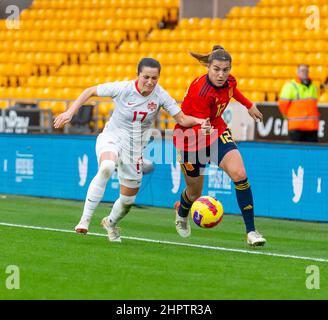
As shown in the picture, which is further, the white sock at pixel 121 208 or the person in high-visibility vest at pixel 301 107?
the person in high-visibility vest at pixel 301 107

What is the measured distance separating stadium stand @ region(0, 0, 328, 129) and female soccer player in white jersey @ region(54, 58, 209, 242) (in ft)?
35.4

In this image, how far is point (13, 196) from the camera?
1752cm

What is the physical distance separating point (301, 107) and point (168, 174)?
389cm

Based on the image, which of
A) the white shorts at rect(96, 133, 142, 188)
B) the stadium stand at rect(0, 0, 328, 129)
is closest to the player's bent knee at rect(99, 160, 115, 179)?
the white shorts at rect(96, 133, 142, 188)

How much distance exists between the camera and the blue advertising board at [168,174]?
14375 millimetres

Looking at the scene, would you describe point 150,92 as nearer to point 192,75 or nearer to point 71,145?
point 71,145

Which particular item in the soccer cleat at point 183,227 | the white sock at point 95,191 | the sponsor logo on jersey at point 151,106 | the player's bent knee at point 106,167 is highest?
the sponsor logo on jersey at point 151,106

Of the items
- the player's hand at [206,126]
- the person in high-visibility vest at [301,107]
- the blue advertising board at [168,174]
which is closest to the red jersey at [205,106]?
the player's hand at [206,126]

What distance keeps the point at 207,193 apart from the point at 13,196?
373 centimetres

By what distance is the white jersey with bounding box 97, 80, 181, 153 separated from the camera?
11.0 meters

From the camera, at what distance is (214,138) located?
1141cm

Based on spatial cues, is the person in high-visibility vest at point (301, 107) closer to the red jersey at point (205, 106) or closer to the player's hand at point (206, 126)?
the red jersey at point (205, 106)

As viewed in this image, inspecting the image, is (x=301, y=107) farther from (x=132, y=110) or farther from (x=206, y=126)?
(x=206, y=126)

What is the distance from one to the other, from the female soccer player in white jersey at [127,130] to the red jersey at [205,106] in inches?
11.9
